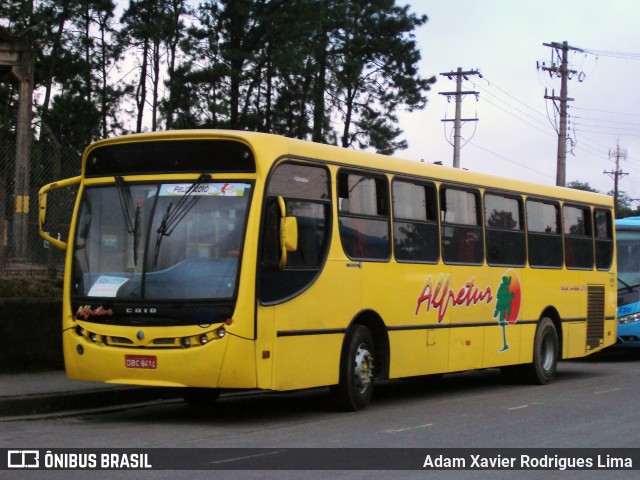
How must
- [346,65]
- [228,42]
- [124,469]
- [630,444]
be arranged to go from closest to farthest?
[124,469] → [630,444] → [228,42] → [346,65]

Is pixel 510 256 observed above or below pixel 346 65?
below

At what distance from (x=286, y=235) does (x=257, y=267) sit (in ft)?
1.44

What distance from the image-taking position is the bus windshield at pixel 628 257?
79.3 feet

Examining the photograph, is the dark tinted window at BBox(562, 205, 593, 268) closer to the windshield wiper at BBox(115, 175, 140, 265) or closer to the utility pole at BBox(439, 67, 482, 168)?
the windshield wiper at BBox(115, 175, 140, 265)

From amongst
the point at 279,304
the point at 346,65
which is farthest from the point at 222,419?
the point at 346,65

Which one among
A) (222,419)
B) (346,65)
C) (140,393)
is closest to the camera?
(222,419)

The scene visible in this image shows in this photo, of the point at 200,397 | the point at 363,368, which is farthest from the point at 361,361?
the point at 200,397

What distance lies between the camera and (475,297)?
16.4 meters

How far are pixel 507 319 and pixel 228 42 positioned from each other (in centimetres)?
2764

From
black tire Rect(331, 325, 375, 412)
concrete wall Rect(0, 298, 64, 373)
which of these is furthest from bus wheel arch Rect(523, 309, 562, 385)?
concrete wall Rect(0, 298, 64, 373)

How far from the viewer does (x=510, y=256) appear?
17.5 m

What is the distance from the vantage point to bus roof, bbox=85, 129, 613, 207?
12.3m

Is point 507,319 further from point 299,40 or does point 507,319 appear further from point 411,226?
point 299,40

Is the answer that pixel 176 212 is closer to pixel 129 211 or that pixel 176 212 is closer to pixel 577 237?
pixel 129 211
